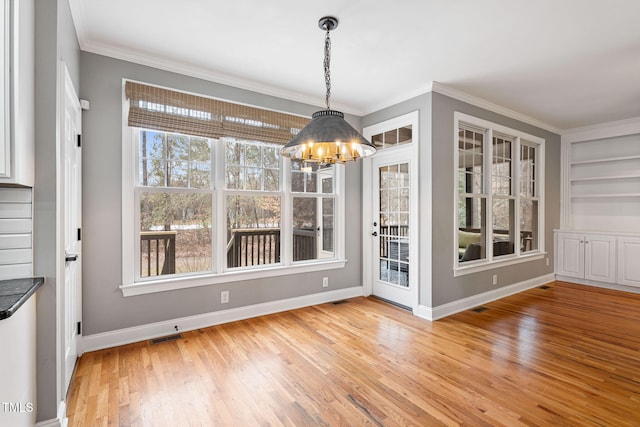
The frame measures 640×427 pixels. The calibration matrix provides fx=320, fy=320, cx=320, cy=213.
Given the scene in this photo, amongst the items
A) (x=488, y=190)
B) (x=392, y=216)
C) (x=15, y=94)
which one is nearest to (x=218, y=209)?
(x=15, y=94)

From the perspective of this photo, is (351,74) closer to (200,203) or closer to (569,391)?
(200,203)

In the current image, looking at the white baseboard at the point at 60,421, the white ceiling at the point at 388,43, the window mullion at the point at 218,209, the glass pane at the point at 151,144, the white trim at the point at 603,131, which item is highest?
the white ceiling at the point at 388,43

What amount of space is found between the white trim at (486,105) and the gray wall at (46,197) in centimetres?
334

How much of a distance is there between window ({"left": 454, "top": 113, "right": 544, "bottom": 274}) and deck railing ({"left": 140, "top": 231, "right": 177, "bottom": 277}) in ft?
10.6

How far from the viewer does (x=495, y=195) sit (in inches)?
176

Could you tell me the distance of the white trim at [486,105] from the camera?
12.1ft

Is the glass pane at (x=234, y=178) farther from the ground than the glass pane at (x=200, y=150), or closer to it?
closer to it

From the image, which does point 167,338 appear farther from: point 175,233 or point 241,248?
point 241,248

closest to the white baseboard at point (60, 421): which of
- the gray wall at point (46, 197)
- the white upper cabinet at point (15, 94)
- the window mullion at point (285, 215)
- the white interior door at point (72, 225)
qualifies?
the gray wall at point (46, 197)

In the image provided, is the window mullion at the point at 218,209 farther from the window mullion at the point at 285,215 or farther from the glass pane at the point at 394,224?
the glass pane at the point at 394,224

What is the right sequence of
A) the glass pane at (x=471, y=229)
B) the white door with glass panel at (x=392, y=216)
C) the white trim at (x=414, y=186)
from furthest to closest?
the glass pane at (x=471, y=229), the white door with glass panel at (x=392, y=216), the white trim at (x=414, y=186)

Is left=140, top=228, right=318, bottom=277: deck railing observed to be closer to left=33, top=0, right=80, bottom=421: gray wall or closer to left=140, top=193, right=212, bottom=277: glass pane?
left=140, top=193, right=212, bottom=277: glass pane

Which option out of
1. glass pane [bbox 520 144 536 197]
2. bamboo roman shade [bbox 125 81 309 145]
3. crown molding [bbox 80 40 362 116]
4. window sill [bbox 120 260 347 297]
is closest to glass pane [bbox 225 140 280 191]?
bamboo roman shade [bbox 125 81 309 145]

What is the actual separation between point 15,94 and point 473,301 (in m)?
4.62
